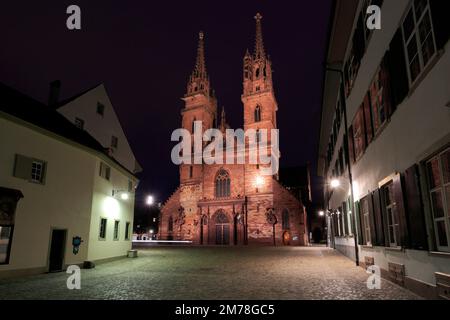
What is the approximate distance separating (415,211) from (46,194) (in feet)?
43.3

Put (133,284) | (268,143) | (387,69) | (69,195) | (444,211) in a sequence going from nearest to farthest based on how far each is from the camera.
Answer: (444,211) < (387,69) < (133,284) < (69,195) < (268,143)

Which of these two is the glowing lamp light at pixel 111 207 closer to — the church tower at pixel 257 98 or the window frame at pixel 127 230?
the window frame at pixel 127 230

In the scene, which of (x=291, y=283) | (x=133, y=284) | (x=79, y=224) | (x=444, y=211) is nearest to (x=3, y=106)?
(x=79, y=224)

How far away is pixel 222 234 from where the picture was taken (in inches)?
1913

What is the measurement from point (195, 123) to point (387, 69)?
50.1 m

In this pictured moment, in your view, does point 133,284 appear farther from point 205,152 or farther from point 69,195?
point 205,152

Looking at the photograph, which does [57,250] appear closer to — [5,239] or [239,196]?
[5,239]

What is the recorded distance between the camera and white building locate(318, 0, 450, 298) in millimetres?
6082

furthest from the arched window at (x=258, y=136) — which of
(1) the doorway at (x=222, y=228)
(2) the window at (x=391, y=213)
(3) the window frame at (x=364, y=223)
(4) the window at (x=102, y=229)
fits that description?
(2) the window at (x=391, y=213)

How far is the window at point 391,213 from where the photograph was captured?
9281 millimetres

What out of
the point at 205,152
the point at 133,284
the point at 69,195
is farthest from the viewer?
the point at 205,152

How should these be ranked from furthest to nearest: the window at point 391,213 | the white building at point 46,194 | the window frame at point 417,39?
the white building at point 46,194 < the window at point 391,213 < the window frame at point 417,39

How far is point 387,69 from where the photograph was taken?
343 inches

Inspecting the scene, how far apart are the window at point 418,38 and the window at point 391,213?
344 centimetres
